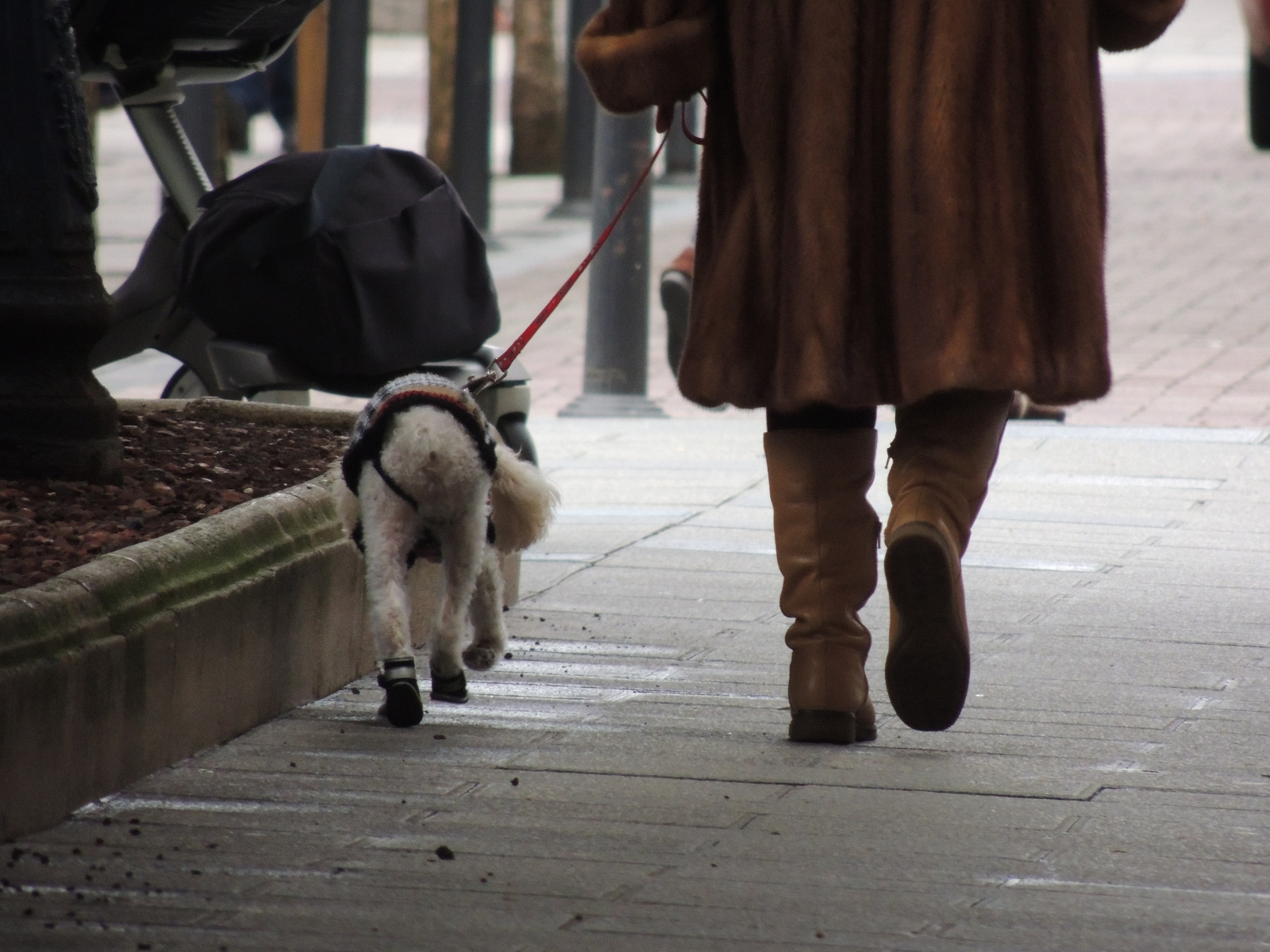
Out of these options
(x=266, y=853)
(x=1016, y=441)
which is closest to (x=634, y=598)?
(x=266, y=853)

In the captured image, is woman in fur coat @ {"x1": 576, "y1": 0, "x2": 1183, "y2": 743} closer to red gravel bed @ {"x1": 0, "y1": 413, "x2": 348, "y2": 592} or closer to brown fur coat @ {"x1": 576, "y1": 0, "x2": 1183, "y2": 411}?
brown fur coat @ {"x1": 576, "y1": 0, "x2": 1183, "y2": 411}

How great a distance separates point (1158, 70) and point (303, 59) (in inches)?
624

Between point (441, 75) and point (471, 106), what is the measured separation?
2879 mm

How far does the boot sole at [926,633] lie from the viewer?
12.0ft

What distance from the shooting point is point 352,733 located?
13.8ft

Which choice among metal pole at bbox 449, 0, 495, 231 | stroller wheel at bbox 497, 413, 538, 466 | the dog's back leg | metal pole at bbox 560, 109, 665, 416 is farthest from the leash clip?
metal pole at bbox 449, 0, 495, 231

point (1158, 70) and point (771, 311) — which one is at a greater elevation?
point (771, 311)

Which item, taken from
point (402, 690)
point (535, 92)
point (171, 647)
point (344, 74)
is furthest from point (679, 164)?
point (171, 647)

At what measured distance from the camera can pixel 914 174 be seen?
384 cm

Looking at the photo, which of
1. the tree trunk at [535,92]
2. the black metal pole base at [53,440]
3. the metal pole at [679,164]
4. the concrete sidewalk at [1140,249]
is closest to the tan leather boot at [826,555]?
the black metal pole base at [53,440]

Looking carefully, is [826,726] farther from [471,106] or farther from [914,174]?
[471,106]

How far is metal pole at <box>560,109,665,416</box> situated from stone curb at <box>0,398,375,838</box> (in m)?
4.60

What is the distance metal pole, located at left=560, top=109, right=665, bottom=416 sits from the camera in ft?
30.6

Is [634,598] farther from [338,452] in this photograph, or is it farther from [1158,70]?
[1158,70]
